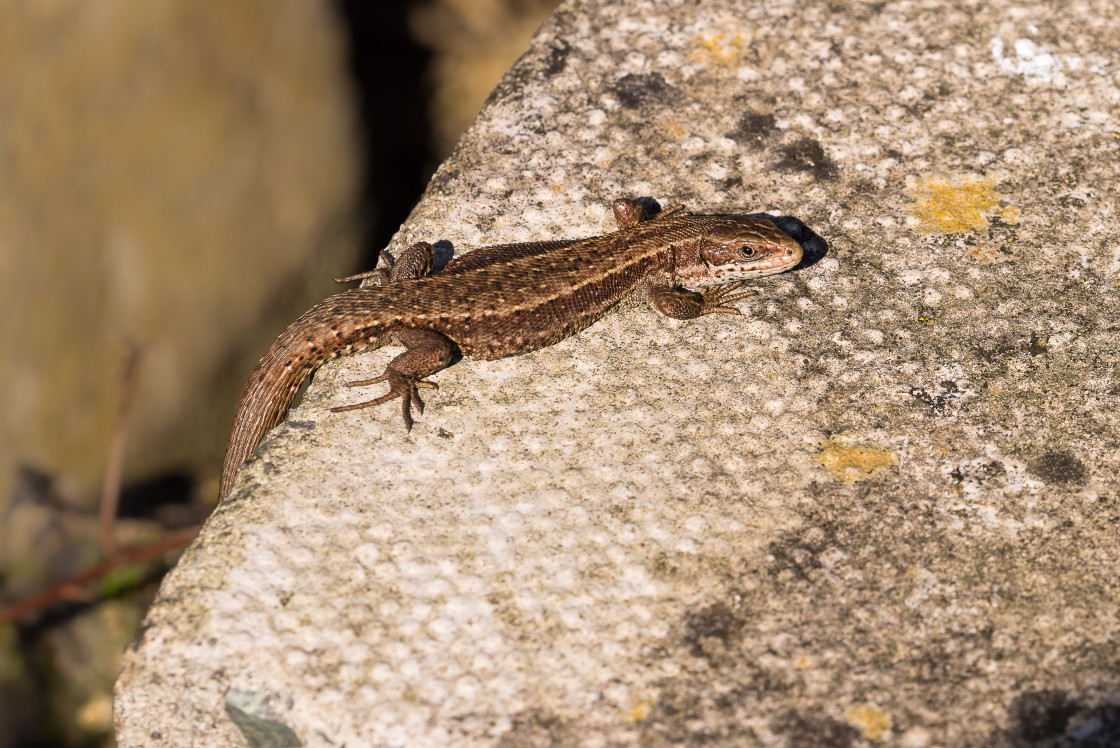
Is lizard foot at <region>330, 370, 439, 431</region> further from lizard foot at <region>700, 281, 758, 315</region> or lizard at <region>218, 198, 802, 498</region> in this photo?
lizard foot at <region>700, 281, 758, 315</region>

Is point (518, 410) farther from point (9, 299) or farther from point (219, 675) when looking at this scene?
point (9, 299)

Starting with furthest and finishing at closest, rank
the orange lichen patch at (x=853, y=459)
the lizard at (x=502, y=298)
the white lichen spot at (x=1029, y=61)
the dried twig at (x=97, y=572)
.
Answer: the dried twig at (x=97, y=572) < the white lichen spot at (x=1029, y=61) < the lizard at (x=502, y=298) < the orange lichen patch at (x=853, y=459)

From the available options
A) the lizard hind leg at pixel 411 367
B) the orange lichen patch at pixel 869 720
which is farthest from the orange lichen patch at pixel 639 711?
the lizard hind leg at pixel 411 367

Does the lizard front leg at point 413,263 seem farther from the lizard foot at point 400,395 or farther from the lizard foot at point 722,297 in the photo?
the lizard foot at point 722,297

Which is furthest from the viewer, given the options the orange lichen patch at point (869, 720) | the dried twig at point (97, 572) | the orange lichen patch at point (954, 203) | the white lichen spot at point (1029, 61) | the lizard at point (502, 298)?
the dried twig at point (97, 572)

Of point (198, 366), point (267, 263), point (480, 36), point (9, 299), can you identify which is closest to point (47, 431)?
point (9, 299)

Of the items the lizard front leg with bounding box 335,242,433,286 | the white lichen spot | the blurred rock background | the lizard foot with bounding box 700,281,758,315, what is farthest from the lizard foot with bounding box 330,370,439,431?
the white lichen spot
